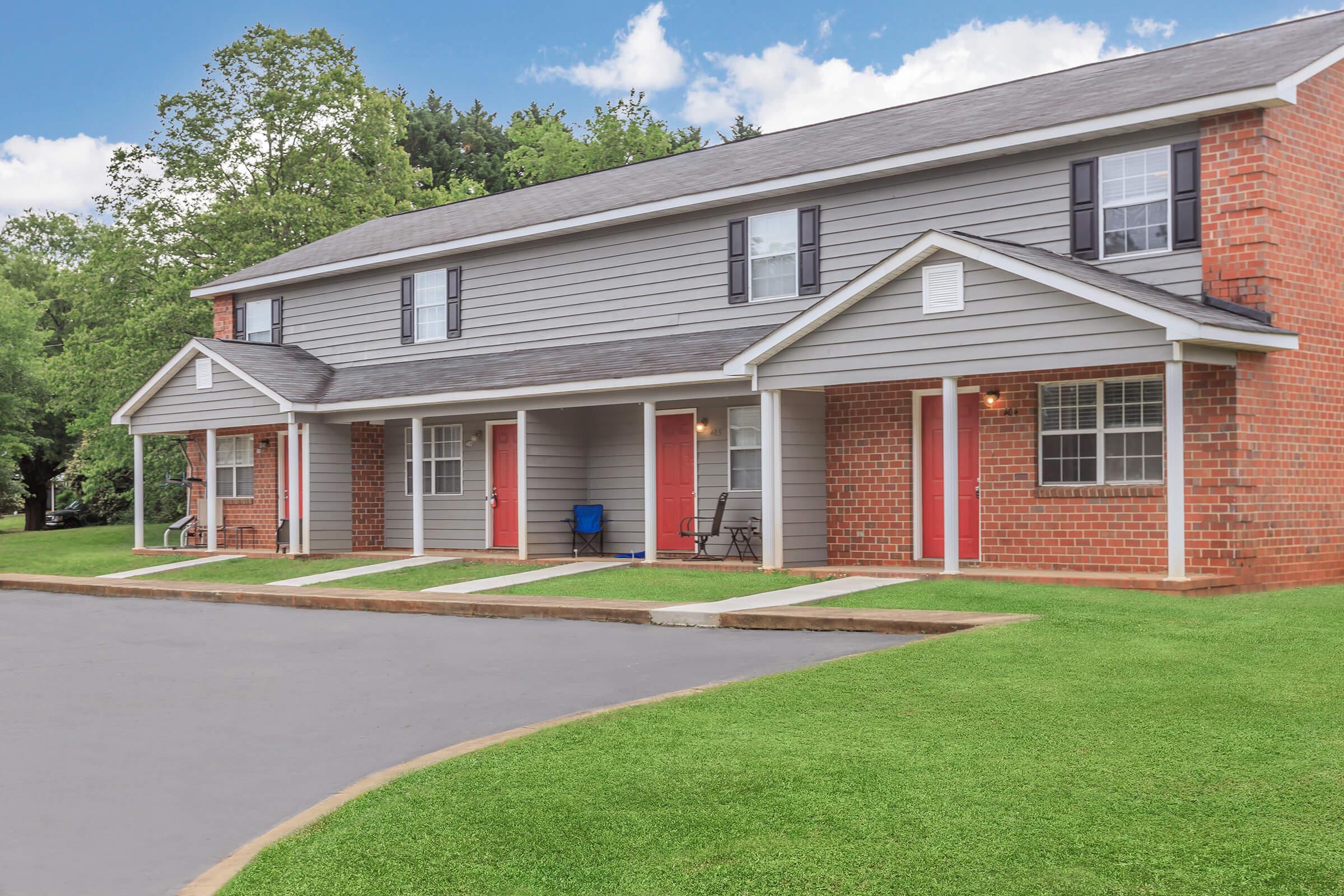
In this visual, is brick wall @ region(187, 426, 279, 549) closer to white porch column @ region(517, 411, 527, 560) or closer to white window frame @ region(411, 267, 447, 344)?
white window frame @ region(411, 267, 447, 344)

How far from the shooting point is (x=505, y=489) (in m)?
22.8

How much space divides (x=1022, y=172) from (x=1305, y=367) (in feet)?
13.4

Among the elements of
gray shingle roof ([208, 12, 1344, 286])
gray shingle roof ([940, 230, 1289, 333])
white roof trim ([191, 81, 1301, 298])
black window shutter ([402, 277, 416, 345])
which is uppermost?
gray shingle roof ([208, 12, 1344, 286])

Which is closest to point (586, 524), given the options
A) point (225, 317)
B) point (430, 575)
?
point (430, 575)

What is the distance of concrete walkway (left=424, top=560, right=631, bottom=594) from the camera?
666 inches

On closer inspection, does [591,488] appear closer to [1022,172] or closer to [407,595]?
[407,595]

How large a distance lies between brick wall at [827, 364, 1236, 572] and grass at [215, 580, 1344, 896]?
18.7 feet

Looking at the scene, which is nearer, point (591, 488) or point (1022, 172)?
point (1022, 172)

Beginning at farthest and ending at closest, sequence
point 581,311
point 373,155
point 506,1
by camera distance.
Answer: point 506,1
point 373,155
point 581,311

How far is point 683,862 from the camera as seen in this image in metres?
4.86

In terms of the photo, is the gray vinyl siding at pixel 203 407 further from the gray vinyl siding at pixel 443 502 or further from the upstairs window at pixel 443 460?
the upstairs window at pixel 443 460

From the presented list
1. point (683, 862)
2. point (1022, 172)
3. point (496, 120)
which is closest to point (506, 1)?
point (496, 120)

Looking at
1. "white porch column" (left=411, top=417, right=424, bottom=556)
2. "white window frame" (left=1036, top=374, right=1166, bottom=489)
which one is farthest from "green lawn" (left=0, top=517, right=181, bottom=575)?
"white window frame" (left=1036, top=374, right=1166, bottom=489)

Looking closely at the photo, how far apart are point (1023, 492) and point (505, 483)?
10.2 metres
